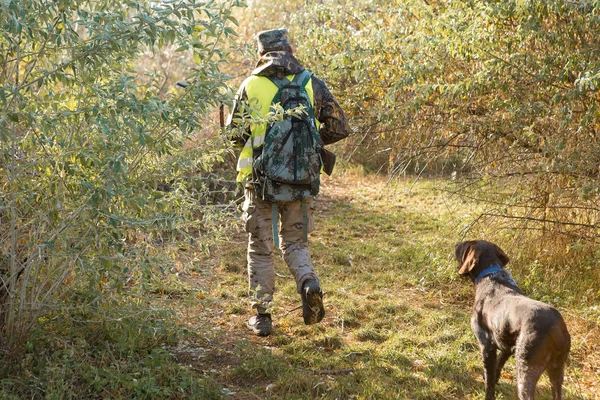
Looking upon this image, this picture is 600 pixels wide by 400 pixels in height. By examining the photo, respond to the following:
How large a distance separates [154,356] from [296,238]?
1.56 meters

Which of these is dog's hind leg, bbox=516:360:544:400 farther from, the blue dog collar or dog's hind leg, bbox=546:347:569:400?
the blue dog collar

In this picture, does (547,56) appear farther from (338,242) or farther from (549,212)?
(338,242)

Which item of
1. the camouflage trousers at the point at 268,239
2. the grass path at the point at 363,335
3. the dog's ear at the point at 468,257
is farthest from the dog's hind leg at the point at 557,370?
the camouflage trousers at the point at 268,239

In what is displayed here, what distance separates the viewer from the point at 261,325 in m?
5.31

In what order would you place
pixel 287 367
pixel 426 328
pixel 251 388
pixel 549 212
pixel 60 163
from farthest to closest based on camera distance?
pixel 549 212 → pixel 426 328 → pixel 287 367 → pixel 251 388 → pixel 60 163

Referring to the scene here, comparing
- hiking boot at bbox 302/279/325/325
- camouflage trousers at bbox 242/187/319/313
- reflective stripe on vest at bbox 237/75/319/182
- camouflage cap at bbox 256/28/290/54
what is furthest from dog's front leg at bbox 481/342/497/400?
camouflage cap at bbox 256/28/290/54

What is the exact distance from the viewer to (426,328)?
5.52 m

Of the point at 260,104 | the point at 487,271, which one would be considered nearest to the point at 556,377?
the point at 487,271

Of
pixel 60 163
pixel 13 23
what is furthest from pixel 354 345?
pixel 13 23

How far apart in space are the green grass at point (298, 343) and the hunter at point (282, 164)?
0.42m

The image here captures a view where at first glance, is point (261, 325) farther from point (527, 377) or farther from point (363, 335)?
point (527, 377)

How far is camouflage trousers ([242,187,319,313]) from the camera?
5.25 metres

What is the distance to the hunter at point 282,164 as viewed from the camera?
16.4ft

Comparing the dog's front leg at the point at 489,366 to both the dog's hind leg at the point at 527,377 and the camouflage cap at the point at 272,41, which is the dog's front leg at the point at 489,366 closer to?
the dog's hind leg at the point at 527,377
